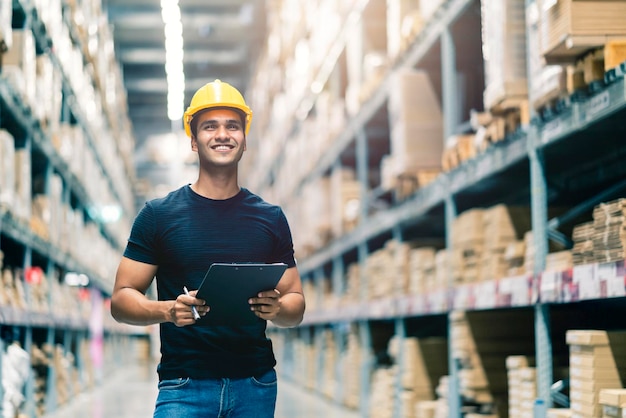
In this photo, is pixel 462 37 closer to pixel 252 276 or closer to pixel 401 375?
pixel 401 375

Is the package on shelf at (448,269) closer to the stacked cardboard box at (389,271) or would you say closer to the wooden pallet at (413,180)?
the wooden pallet at (413,180)

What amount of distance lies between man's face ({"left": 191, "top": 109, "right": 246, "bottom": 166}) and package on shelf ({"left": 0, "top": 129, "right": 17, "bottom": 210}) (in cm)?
392

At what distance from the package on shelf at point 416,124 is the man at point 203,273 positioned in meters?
4.29

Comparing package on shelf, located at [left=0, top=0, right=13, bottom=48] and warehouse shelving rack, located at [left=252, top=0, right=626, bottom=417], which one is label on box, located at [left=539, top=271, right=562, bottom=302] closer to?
warehouse shelving rack, located at [left=252, top=0, right=626, bottom=417]

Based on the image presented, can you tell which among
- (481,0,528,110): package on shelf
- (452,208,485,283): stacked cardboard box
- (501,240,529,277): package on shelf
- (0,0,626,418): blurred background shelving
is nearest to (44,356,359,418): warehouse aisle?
(0,0,626,418): blurred background shelving

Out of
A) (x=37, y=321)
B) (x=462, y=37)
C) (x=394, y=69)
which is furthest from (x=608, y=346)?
(x=37, y=321)

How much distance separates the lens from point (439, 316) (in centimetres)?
952

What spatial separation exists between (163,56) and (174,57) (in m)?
1.41

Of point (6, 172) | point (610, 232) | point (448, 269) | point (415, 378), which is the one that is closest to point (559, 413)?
point (610, 232)

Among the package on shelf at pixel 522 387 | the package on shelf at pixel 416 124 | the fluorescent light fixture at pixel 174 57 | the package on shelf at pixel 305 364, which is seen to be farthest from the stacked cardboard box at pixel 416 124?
the fluorescent light fixture at pixel 174 57

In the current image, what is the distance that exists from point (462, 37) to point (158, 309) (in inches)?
190

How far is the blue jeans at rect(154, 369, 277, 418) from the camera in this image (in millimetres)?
2600

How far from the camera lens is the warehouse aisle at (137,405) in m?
9.34

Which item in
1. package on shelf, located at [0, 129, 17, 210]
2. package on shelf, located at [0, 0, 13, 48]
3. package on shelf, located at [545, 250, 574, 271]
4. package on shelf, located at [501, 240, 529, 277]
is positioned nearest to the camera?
package on shelf, located at [545, 250, 574, 271]
